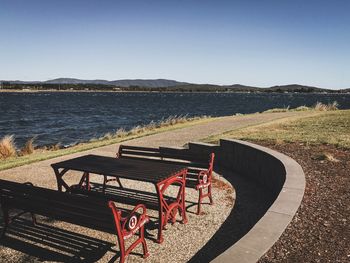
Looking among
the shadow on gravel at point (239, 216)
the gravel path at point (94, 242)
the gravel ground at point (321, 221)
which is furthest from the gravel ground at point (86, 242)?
the gravel ground at point (321, 221)

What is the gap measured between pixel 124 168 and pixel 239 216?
214cm

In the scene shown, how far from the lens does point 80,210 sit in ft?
15.5

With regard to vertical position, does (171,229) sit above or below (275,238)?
below

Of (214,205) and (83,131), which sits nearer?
(214,205)

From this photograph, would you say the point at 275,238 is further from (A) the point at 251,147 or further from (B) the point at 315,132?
(B) the point at 315,132

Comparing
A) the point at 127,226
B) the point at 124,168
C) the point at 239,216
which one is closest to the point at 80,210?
the point at 127,226

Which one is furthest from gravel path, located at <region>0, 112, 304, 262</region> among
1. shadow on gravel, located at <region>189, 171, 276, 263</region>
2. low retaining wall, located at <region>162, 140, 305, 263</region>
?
low retaining wall, located at <region>162, 140, 305, 263</region>

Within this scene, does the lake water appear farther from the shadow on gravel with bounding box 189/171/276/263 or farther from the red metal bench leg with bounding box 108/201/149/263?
the red metal bench leg with bounding box 108/201/149/263

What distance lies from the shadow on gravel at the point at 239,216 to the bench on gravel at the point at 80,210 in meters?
0.90

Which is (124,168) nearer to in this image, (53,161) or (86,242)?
(86,242)

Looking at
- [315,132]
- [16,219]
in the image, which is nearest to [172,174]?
[16,219]

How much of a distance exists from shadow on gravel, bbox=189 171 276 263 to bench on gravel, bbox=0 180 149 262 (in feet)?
2.94

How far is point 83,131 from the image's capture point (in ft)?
108

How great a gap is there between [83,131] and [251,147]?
2608 cm
